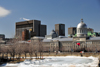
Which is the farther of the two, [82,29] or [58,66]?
[82,29]

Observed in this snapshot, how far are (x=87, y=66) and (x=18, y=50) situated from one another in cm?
3374

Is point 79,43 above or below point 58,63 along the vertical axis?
above

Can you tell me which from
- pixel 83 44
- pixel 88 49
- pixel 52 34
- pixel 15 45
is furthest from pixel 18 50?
pixel 52 34

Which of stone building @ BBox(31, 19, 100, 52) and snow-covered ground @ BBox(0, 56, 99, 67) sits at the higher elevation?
stone building @ BBox(31, 19, 100, 52)

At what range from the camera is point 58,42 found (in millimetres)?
132875

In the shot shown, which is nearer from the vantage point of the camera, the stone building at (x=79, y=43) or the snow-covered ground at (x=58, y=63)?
the snow-covered ground at (x=58, y=63)

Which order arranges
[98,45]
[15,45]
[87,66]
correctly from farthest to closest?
1. [98,45]
2. [15,45]
3. [87,66]

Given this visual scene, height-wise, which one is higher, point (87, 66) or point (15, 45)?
point (15, 45)

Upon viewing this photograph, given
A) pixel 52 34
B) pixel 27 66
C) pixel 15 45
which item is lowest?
pixel 27 66

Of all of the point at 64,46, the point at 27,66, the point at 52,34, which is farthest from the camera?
the point at 52,34

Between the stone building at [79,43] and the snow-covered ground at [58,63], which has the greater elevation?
the stone building at [79,43]

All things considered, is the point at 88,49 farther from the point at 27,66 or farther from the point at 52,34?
the point at 27,66

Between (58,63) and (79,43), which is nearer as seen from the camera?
(58,63)

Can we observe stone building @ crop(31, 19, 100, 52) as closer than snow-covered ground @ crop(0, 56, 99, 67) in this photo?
No
